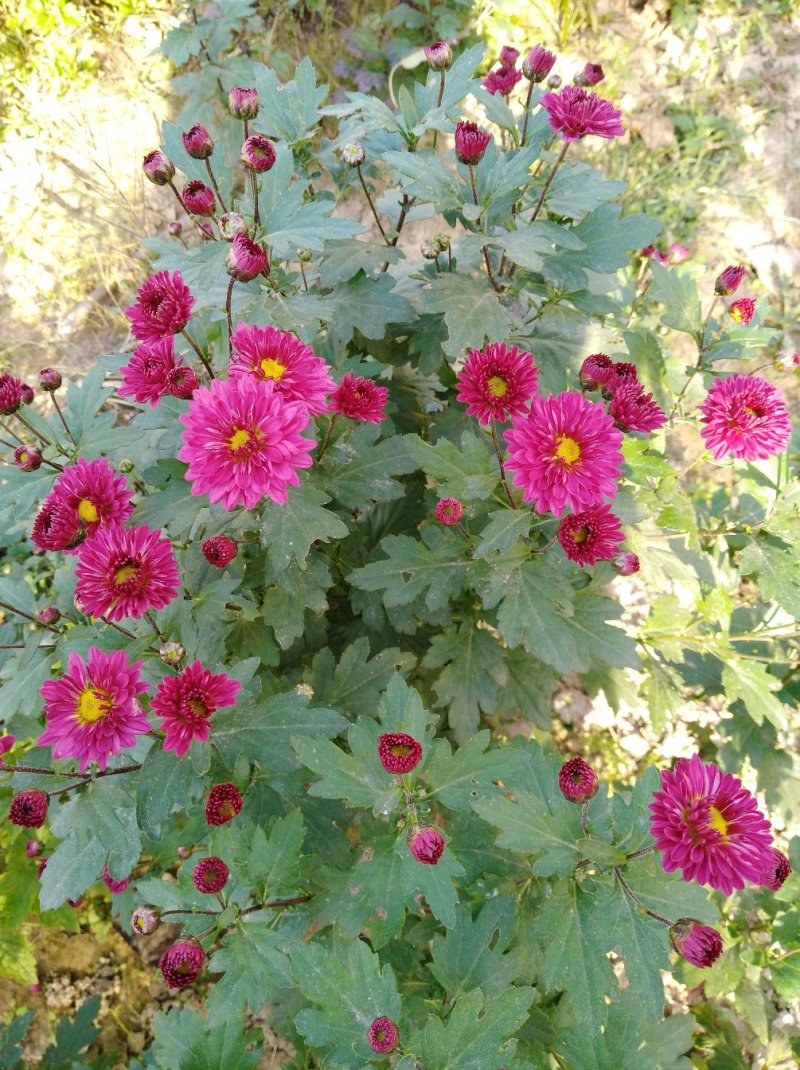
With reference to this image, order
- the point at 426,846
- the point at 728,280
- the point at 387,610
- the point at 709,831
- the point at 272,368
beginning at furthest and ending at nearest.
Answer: the point at 387,610
the point at 728,280
the point at 272,368
the point at 426,846
the point at 709,831

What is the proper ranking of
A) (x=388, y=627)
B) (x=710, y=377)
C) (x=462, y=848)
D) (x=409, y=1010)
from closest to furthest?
(x=409, y=1010)
(x=462, y=848)
(x=710, y=377)
(x=388, y=627)

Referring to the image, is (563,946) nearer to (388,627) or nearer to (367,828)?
(367,828)

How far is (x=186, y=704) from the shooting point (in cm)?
128

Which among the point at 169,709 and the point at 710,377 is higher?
the point at 169,709

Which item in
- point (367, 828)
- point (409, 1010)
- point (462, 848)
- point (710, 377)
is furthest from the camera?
point (710, 377)

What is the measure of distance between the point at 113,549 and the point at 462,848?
41.8 inches

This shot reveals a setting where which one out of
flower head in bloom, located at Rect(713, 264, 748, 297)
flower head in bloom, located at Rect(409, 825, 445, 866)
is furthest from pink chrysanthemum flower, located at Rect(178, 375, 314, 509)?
flower head in bloom, located at Rect(713, 264, 748, 297)

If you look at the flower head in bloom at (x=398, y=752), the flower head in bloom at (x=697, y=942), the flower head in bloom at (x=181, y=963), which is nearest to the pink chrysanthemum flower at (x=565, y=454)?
the flower head in bloom at (x=398, y=752)

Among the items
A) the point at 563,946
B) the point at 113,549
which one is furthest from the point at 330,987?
the point at 113,549

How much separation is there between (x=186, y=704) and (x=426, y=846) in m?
0.51

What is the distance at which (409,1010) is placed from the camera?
149 cm

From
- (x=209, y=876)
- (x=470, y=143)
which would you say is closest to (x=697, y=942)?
(x=209, y=876)

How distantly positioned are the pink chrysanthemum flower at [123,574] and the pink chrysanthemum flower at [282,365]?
380mm

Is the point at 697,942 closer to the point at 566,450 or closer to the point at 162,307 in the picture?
the point at 566,450
